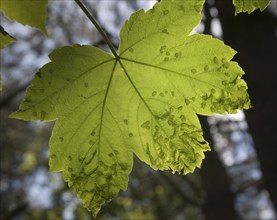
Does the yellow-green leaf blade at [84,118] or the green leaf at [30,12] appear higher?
the green leaf at [30,12]

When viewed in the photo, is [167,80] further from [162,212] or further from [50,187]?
[162,212]

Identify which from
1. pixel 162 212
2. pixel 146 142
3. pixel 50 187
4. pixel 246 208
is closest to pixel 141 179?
A: pixel 162 212

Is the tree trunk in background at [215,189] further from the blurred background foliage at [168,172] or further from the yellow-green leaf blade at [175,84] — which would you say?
the yellow-green leaf blade at [175,84]

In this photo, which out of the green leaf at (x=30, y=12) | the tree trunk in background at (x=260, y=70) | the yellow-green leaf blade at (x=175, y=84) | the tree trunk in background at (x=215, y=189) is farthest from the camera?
the tree trunk in background at (x=215, y=189)

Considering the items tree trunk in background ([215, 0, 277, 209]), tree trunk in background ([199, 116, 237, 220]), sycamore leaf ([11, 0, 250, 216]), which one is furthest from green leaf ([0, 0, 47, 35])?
tree trunk in background ([199, 116, 237, 220])

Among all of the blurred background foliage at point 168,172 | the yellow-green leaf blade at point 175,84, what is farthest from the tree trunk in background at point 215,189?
the yellow-green leaf blade at point 175,84

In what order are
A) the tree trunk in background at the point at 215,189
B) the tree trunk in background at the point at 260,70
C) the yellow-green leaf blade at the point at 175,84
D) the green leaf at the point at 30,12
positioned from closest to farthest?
the green leaf at the point at 30,12, the yellow-green leaf blade at the point at 175,84, the tree trunk in background at the point at 260,70, the tree trunk in background at the point at 215,189

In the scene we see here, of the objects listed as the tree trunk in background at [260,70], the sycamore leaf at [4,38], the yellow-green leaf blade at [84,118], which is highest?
the tree trunk in background at [260,70]

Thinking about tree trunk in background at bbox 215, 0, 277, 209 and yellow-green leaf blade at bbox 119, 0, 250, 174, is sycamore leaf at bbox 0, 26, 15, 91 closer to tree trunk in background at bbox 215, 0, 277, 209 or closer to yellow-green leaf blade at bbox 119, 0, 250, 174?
yellow-green leaf blade at bbox 119, 0, 250, 174
